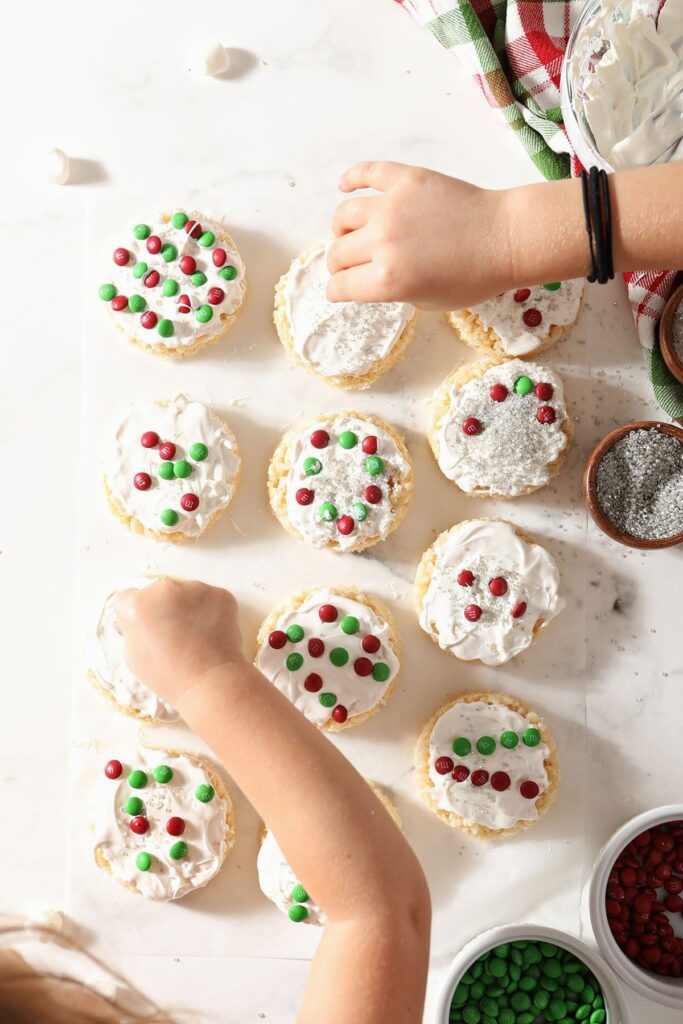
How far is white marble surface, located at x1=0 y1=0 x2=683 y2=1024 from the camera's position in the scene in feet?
6.23

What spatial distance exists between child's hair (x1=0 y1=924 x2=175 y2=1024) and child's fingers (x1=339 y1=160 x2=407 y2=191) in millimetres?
1560

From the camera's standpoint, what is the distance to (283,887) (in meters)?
1.80

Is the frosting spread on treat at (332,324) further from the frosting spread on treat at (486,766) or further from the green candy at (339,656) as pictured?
the frosting spread on treat at (486,766)

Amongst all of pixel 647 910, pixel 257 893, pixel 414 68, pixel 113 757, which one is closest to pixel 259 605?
pixel 113 757

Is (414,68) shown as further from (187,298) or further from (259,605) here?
(259,605)

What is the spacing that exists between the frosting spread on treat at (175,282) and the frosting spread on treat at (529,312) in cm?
49

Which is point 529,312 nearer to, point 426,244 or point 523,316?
point 523,316

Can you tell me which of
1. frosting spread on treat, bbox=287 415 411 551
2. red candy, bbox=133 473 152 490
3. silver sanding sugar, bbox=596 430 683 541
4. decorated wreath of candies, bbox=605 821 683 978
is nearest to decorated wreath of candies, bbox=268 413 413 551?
frosting spread on treat, bbox=287 415 411 551

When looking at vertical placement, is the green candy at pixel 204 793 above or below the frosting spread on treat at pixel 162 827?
above

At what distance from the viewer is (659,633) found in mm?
1917

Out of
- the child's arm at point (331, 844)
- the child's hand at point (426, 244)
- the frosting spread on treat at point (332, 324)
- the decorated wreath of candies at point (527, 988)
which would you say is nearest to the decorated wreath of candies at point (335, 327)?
the frosting spread on treat at point (332, 324)

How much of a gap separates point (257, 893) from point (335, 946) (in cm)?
59

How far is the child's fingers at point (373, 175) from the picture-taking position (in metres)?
1.55

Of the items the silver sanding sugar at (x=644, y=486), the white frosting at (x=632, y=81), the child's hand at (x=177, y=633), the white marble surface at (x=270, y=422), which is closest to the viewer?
the child's hand at (x=177, y=633)
